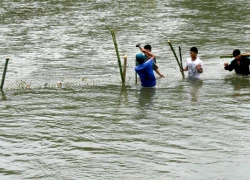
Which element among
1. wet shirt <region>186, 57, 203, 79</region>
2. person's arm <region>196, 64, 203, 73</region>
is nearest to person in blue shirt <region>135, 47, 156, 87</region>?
wet shirt <region>186, 57, 203, 79</region>

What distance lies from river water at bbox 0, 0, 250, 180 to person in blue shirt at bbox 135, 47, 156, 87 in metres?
0.27

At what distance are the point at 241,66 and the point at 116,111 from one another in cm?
454

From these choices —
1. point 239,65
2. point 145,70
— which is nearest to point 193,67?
point 239,65

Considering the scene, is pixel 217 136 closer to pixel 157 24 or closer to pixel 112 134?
pixel 112 134

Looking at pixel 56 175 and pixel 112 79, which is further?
pixel 112 79

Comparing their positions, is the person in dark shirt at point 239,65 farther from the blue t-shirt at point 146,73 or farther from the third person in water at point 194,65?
the blue t-shirt at point 146,73

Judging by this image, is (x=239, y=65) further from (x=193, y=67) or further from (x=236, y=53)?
(x=193, y=67)

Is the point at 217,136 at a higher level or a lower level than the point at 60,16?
lower

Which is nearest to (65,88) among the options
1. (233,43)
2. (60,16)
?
(233,43)

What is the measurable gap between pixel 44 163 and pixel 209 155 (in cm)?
263

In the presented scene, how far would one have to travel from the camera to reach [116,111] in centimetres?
1153

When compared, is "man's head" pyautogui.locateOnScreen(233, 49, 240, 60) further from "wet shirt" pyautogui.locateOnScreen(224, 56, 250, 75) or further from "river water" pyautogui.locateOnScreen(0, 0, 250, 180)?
"river water" pyautogui.locateOnScreen(0, 0, 250, 180)

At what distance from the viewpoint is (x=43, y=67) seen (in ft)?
57.8

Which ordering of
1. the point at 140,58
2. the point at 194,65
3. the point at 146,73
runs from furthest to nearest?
1. the point at 194,65
2. the point at 146,73
3. the point at 140,58
